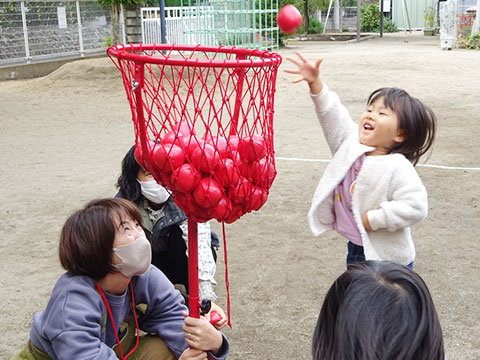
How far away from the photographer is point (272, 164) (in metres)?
2.07

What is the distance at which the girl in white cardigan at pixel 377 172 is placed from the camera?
271 centimetres

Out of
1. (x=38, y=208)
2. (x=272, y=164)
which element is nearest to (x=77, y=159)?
(x=38, y=208)

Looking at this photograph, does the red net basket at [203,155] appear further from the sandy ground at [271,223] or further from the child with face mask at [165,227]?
the sandy ground at [271,223]

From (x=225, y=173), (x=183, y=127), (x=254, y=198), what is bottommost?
(x=254, y=198)

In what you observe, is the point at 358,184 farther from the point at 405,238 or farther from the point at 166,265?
the point at 166,265

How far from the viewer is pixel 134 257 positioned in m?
2.21

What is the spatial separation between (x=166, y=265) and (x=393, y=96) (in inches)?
62.8

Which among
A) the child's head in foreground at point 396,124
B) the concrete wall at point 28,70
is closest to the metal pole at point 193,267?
→ the child's head in foreground at point 396,124

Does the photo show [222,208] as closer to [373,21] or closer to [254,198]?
[254,198]

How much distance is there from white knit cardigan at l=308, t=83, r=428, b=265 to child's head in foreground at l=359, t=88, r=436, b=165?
0.07 meters

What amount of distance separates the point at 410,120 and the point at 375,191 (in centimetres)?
35

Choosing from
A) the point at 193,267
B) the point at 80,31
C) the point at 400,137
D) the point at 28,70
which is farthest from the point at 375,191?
the point at 80,31

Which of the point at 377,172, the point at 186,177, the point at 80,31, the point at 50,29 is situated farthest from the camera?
the point at 80,31

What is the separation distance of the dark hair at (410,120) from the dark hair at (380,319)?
149 centimetres
